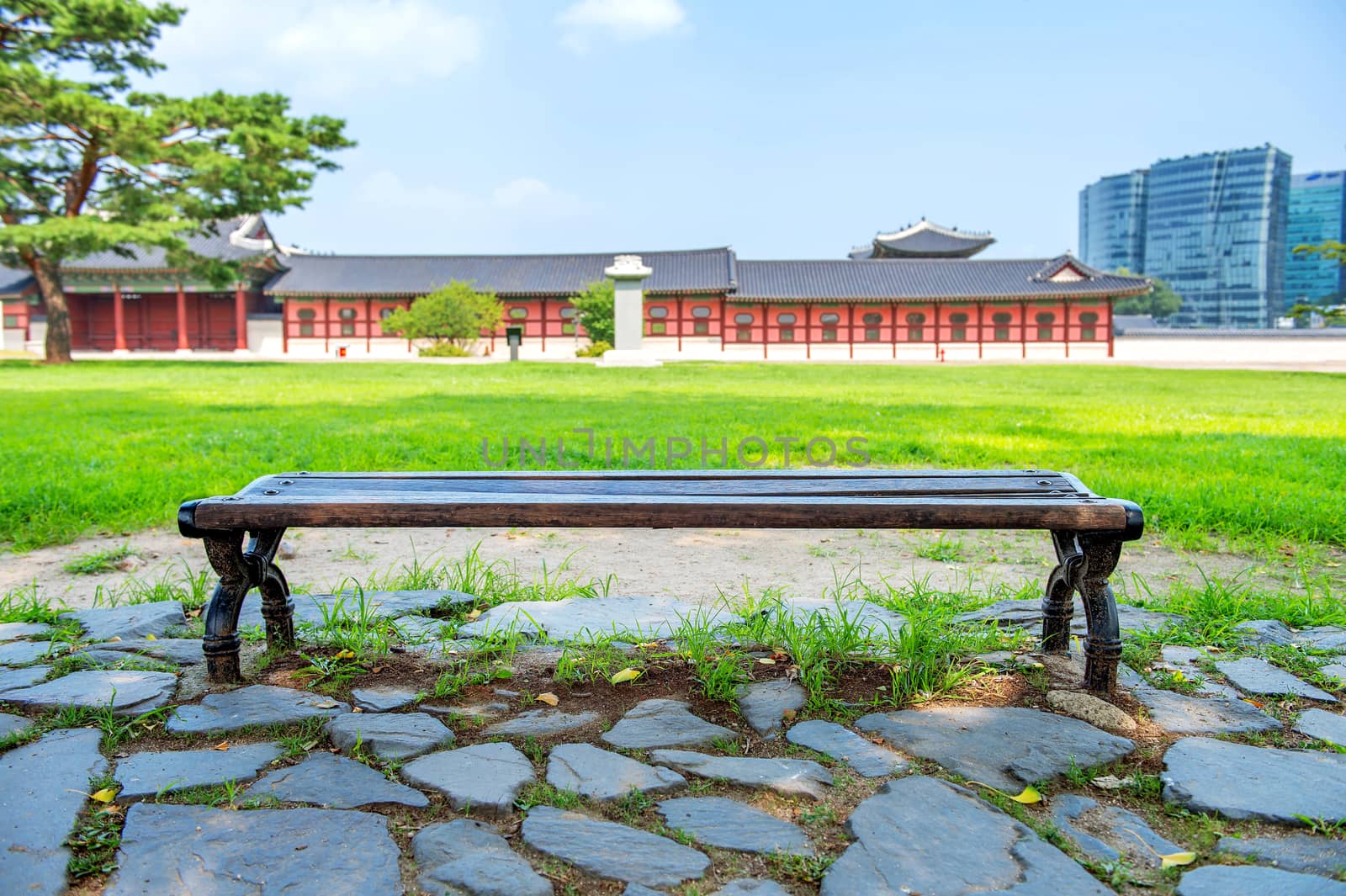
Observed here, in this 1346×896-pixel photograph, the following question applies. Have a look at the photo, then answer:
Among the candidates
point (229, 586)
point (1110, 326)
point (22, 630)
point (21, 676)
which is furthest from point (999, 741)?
point (1110, 326)

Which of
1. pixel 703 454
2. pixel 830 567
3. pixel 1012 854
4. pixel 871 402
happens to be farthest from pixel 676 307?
pixel 1012 854

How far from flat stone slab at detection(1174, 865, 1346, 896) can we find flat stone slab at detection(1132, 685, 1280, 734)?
59cm

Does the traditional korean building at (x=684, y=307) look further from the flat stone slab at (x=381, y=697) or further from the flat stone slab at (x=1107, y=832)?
the flat stone slab at (x=1107, y=832)

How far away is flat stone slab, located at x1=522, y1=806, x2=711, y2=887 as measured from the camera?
147cm

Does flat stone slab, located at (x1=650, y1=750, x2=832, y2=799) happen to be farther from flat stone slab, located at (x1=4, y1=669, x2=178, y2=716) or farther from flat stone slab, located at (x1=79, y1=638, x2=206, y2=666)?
flat stone slab, located at (x1=79, y1=638, x2=206, y2=666)

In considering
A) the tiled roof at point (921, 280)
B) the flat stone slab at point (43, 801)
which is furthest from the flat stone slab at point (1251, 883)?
the tiled roof at point (921, 280)

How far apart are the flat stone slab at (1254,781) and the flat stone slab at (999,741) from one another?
0.13 m

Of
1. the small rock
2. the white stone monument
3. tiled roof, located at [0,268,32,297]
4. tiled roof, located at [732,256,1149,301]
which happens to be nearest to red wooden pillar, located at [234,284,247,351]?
tiled roof, located at [0,268,32,297]

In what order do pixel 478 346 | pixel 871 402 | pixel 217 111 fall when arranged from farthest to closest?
pixel 478 346 < pixel 217 111 < pixel 871 402

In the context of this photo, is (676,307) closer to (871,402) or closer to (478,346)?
(478,346)

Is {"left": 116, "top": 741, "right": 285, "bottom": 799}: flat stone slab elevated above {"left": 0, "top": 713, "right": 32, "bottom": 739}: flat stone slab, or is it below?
below

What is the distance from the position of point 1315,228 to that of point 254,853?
120 m

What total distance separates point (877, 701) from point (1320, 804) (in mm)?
853

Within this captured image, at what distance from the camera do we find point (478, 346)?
37062 mm
